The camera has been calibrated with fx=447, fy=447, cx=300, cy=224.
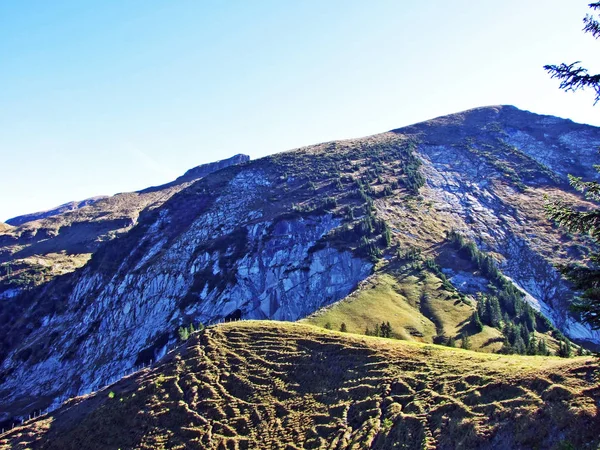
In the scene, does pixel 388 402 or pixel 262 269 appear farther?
pixel 262 269

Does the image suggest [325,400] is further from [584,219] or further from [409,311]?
[409,311]

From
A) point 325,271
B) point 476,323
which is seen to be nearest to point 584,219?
point 476,323

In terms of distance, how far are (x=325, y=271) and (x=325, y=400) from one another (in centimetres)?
8899

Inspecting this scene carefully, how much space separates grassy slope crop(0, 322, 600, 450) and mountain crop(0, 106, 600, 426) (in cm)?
2683

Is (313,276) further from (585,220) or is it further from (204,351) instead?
(585,220)

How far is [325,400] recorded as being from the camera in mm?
34594

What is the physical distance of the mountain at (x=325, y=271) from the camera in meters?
93.1

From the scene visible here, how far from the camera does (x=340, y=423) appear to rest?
102ft

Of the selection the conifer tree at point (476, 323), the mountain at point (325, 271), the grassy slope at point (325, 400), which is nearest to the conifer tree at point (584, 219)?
the grassy slope at point (325, 400)

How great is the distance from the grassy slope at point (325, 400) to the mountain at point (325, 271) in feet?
88.0

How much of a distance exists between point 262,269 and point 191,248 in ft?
112

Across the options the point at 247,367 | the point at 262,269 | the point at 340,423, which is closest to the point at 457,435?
the point at 340,423

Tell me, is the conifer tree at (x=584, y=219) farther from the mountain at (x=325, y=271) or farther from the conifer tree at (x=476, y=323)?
the conifer tree at (x=476, y=323)

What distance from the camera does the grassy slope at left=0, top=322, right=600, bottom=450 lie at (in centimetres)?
2388
